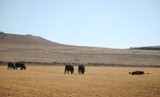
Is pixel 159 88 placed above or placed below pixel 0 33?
below

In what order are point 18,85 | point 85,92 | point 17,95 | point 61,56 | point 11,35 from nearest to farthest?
point 17,95 < point 85,92 < point 18,85 < point 61,56 < point 11,35

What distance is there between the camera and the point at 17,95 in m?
18.1

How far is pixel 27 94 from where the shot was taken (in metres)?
18.5

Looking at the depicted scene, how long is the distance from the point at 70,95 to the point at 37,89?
277 cm

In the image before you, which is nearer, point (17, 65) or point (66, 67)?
point (66, 67)

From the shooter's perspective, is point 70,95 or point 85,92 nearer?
point 70,95

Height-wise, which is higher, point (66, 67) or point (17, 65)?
point (66, 67)

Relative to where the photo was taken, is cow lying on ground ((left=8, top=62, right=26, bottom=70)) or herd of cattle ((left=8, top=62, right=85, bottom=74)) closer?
herd of cattle ((left=8, top=62, right=85, bottom=74))

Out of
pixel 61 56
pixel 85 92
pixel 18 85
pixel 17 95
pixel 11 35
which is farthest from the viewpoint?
pixel 11 35

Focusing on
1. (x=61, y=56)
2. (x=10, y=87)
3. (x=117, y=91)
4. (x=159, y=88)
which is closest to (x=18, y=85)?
(x=10, y=87)

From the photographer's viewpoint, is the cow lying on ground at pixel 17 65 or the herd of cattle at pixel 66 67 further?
the cow lying on ground at pixel 17 65

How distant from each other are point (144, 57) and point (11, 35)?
7651cm

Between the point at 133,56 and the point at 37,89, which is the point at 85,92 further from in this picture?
the point at 133,56

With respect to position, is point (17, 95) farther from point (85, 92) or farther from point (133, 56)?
point (133, 56)
